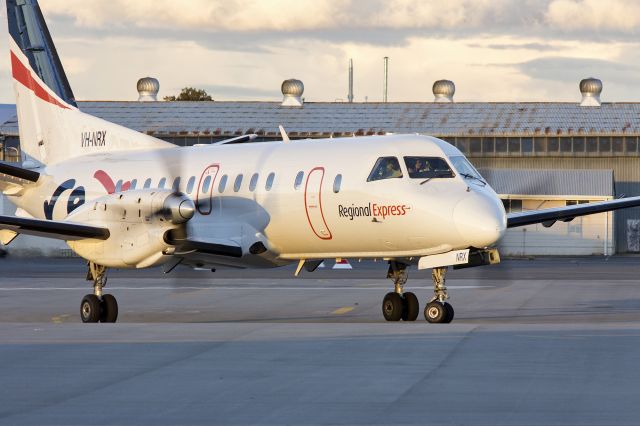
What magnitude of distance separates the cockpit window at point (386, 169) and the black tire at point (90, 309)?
6.11 m

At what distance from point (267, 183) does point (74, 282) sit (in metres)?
14.6

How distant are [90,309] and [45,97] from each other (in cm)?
709

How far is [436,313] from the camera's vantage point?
2053 cm

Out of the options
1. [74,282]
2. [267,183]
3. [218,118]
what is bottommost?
[74,282]

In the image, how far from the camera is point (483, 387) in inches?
459

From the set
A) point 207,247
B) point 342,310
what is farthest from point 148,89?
point 207,247

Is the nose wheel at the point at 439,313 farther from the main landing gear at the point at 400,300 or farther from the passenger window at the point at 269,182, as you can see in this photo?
the passenger window at the point at 269,182

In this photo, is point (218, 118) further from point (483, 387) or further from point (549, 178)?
point (483, 387)

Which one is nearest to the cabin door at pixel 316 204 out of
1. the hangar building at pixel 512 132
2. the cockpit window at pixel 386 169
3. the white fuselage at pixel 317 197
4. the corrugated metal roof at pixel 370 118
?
the white fuselage at pixel 317 197

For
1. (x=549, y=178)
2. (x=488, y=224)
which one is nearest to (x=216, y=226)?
(x=488, y=224)

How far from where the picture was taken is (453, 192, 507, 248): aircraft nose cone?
19750 millimetres

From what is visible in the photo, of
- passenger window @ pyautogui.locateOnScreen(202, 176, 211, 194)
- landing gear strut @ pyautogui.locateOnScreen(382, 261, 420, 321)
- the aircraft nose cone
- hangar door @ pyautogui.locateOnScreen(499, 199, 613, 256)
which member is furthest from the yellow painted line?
hangar door @ pyautogui.locateOnScreen(499, 199, 613, 256)

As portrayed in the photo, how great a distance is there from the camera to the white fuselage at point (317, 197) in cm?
2047

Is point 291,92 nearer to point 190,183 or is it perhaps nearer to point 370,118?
point 370,118
